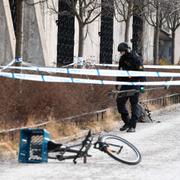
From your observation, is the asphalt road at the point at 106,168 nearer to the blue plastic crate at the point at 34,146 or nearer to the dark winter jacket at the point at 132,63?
the blue plastic crate at the point at 34,146

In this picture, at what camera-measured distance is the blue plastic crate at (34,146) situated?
8.26m

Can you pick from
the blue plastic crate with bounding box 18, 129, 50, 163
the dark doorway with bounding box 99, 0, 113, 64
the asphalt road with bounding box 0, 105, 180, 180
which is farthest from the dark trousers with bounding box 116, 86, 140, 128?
the dark doorway with bounding box 99, 0, 113, 64

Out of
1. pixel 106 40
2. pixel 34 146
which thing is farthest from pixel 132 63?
pixel 106 40

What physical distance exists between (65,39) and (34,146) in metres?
20.4

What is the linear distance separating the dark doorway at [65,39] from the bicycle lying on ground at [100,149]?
61.9 feet

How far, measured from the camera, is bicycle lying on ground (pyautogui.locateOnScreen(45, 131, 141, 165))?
326 inches

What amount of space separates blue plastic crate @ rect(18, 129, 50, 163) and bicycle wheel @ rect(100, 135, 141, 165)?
0.86 m

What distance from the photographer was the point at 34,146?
8320 mm

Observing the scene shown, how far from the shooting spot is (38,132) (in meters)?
8.34

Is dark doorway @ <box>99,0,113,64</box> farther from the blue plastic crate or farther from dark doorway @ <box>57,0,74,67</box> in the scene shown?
the blue plastic crate

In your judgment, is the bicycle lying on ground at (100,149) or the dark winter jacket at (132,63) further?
the dark winter jacket at (132,63)

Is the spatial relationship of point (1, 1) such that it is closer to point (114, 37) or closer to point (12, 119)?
point (12, 119)

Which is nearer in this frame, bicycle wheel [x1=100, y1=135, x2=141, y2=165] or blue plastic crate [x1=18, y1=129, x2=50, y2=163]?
blue plastic crate [x1=18, y1=129, x2=50, y2=163]

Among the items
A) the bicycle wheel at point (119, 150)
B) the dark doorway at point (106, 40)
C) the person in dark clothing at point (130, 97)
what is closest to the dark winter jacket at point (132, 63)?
the person in dark clothing at point (130, 97)
